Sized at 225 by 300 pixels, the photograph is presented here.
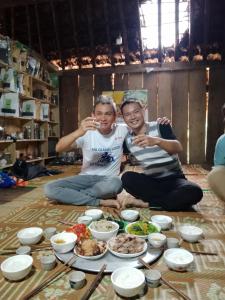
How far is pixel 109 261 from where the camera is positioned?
5.04ft

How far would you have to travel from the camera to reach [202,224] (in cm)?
232

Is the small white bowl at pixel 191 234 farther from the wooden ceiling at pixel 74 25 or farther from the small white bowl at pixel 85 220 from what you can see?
the wooden ceiling at pixel 74 25

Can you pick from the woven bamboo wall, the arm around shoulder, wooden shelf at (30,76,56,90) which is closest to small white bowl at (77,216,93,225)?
the arm around shoulder

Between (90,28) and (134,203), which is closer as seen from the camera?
(134,203)

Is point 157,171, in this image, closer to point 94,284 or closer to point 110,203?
point 110,203

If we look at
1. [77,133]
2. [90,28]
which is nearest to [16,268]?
[77,133]

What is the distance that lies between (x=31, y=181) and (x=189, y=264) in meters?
3.56

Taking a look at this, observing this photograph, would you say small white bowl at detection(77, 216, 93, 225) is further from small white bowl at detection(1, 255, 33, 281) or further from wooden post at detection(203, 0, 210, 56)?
wooden post at detection(203, 0, 210, 56)

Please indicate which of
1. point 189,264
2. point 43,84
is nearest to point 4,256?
point 189,264

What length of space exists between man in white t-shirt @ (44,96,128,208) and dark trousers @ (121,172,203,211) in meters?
0.21

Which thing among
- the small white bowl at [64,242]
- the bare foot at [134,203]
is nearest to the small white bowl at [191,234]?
the small white bowl at [64,242]

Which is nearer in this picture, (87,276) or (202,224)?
(87,276)

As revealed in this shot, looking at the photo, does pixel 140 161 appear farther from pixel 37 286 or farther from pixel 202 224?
pixel 37 286

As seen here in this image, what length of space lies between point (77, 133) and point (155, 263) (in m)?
1.50
